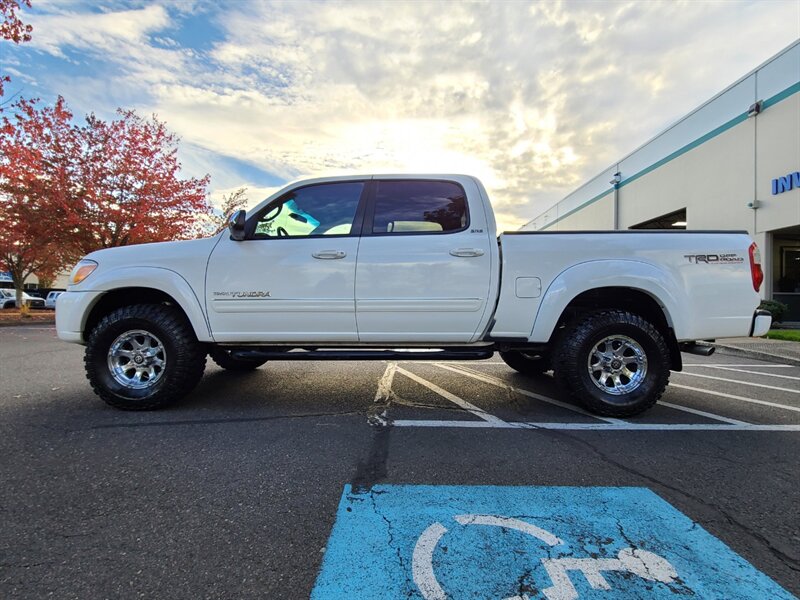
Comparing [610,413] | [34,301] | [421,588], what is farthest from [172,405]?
[34,301]

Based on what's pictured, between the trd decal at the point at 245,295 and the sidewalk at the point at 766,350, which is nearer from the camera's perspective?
the trd decal at the point at 245,295

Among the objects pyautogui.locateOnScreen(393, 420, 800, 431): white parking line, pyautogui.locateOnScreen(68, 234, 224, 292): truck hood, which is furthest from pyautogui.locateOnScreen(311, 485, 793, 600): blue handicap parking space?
pyautogui.locateOnScreen(68, 234, 224, 292): truck hood

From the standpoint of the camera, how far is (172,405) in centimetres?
439

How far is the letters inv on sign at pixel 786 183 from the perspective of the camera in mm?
12922

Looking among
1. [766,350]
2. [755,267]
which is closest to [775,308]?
[766,350]

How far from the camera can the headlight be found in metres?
4.36

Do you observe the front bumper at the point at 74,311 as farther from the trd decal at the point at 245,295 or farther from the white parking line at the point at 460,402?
the white parking line at the point at 460,402

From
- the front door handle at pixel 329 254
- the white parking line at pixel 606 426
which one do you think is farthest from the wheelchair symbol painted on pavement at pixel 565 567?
the front door handle at pixel 329 254

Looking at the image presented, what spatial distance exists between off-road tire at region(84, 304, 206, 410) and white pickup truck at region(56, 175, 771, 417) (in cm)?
1

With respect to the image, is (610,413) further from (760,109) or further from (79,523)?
(760,109)

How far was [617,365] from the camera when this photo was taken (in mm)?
4148

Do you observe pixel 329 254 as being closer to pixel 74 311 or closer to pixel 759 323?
pixel 74 311

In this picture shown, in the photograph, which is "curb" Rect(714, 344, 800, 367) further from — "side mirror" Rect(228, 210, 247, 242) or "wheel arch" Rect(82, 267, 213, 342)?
"wheel arch" Rect(82, 267, 213, 342)

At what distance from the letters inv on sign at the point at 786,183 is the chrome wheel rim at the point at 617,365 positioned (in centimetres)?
1311
